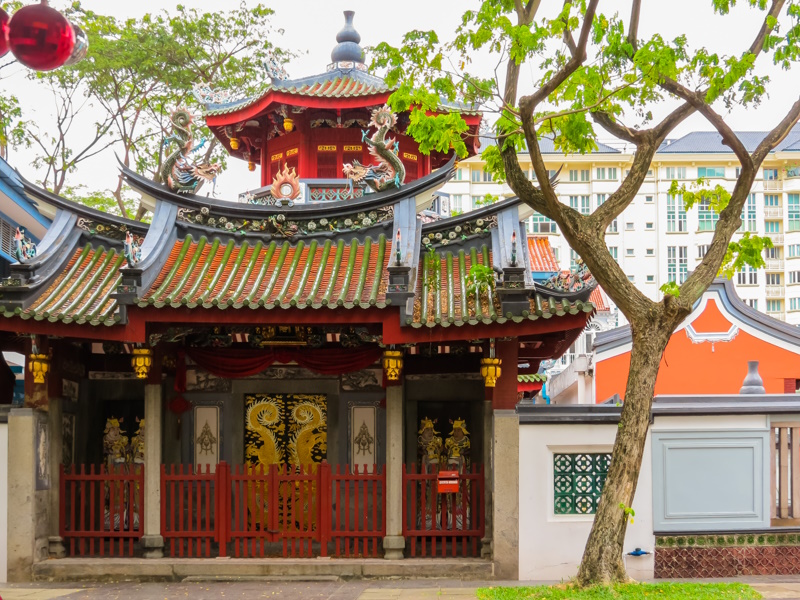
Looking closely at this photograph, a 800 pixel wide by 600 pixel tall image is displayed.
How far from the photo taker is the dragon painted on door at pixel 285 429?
15.6 metres

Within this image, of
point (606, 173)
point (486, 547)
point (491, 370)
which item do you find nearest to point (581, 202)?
point (606, 173)

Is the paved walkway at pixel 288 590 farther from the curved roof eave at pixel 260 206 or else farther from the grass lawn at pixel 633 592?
the curved roof eave at pixel 260 206

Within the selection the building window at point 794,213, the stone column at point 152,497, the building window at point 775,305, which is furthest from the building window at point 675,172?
the stone column at point 152,497

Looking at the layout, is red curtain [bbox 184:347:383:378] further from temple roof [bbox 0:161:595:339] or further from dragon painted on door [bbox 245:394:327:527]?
temple roof [bbox 0:161:595:339]

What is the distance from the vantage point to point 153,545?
1342cm

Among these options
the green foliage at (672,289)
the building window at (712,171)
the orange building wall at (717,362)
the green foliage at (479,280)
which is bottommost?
the orange building wall at (717,362)

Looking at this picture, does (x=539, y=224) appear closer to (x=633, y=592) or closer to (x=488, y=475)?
(x=488, y=475)

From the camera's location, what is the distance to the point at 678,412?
509 inches

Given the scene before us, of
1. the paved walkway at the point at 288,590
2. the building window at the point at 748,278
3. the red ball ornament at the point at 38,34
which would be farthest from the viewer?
the building window at the point at 748,278

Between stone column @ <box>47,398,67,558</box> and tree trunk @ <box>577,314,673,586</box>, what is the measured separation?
7407 mm

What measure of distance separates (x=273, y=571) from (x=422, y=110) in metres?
6.59

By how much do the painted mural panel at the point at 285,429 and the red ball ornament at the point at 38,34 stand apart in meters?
10.0

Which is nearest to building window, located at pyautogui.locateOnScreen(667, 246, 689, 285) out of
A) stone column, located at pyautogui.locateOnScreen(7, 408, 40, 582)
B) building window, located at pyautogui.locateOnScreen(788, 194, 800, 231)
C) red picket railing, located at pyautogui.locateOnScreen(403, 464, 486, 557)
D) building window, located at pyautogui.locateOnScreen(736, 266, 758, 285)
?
building window, located at pyautogui.locateOnScreen(736, 266, 758, 285)

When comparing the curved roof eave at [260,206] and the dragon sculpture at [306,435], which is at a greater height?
the curved roof eave at [260,206]
